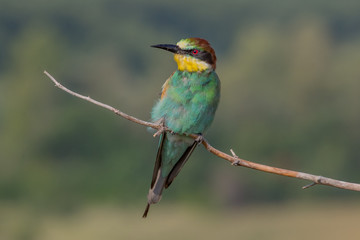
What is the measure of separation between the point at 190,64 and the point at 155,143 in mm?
30637

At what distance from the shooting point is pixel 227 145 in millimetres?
38344

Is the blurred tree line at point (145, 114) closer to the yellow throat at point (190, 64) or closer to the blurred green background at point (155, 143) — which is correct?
the blurred green background at point (155, 143)

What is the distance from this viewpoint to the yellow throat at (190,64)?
3533 millimetres

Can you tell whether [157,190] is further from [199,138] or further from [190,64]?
[190,64]

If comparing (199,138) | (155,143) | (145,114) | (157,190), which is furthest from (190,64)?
(155,143)

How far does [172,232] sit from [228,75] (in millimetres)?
10185

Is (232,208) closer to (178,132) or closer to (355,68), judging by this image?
(355,68)

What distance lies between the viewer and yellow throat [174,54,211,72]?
139 inches

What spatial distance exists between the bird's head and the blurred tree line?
28.5 metres

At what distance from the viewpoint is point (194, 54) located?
11.6ft

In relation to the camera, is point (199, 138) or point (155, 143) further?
point (155, 143)

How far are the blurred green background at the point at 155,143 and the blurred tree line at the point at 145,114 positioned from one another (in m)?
0.07

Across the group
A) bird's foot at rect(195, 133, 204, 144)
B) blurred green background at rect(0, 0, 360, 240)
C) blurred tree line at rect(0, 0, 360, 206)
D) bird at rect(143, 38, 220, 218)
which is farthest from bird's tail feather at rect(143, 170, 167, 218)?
blurred tree line at rect(0, 0, 360, 206)

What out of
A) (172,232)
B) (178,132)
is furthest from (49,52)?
(178,132)
